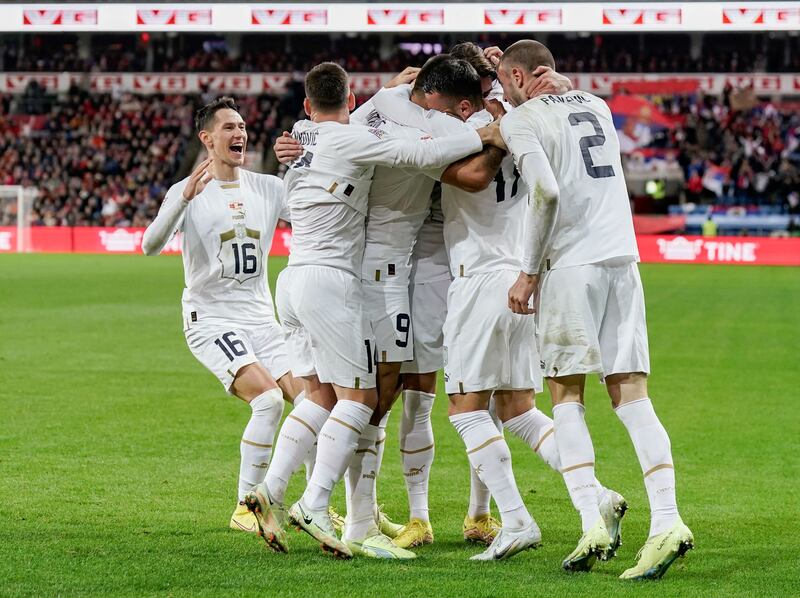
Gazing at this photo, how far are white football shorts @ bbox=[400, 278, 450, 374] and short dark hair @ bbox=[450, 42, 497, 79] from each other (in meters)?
1.08

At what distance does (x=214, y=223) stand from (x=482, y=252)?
1.88 meters

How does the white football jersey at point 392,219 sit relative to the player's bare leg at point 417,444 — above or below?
above

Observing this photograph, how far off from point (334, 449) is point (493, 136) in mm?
1607

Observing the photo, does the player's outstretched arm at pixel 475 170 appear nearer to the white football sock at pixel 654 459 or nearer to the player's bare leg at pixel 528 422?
the player's bare leg at pixel 528 422

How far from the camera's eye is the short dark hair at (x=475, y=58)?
5926 millimetres

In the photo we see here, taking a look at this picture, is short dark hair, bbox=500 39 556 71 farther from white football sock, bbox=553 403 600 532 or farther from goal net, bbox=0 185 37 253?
goal net, bbox=0 185 37 253

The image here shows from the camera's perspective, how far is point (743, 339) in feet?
50.9

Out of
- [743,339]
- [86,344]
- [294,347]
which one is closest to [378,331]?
[294,347]

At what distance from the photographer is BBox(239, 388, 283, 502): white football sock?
622 cm

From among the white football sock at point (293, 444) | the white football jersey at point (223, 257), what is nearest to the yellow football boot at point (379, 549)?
the white football sock at point (293, 444)

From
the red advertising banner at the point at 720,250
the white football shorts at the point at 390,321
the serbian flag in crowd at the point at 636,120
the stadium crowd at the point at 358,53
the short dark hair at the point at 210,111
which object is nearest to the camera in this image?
the white football shorts at the point at 390,321

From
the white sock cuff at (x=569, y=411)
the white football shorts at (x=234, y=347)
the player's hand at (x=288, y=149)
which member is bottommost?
the white sock cuff at (x=569, y=411)

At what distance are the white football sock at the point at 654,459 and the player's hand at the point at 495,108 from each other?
1632 millimetres

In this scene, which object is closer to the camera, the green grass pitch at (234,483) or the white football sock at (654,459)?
the green grass pitch at (234,483)
